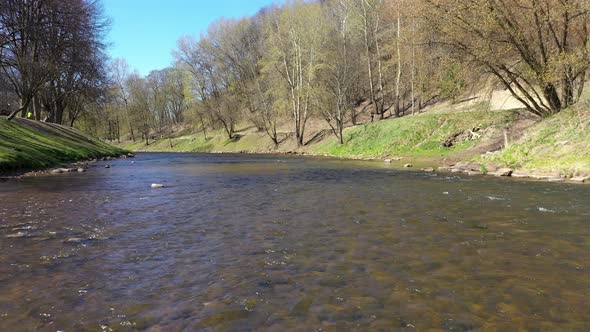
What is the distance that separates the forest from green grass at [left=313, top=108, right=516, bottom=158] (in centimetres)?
252

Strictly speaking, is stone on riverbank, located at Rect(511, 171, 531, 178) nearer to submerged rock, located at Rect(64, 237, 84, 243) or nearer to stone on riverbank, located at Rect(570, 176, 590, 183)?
stone on riverbank, located at Rect(570, 176, 590, 183)

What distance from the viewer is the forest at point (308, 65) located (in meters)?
24.2

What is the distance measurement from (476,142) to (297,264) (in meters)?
28.6

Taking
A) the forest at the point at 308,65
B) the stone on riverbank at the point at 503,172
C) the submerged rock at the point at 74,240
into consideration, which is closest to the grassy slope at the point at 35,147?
the forest at the point at 308,65

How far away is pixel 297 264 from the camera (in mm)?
7121

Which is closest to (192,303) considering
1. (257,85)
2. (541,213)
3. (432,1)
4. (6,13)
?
(541,213)

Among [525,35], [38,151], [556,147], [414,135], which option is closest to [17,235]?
[38,151]

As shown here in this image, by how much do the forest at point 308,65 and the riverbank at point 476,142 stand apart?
2.30 metres

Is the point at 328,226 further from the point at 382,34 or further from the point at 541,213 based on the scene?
the point at 382,34

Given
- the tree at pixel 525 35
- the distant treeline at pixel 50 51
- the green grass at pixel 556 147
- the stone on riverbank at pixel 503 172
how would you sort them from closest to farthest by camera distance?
the green grass at pixel 556 147, the stone on riverbank at pixel 503 172, the tree at pixel 525 35, the distant treeline at pixel 50 51

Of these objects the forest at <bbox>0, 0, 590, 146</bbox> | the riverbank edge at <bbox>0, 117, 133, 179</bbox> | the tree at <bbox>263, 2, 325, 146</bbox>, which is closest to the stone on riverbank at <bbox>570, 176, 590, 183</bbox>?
the forest at <bbox>0, 0, 590, 146</bbox>

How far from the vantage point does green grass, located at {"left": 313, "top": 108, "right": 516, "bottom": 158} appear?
33.2m

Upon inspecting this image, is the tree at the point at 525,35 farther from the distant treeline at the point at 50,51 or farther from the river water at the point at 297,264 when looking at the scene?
the distant treeline at the point at 50,51

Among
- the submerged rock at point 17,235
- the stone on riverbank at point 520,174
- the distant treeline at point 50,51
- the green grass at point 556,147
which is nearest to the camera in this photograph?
the submerged rock at point 17,235
